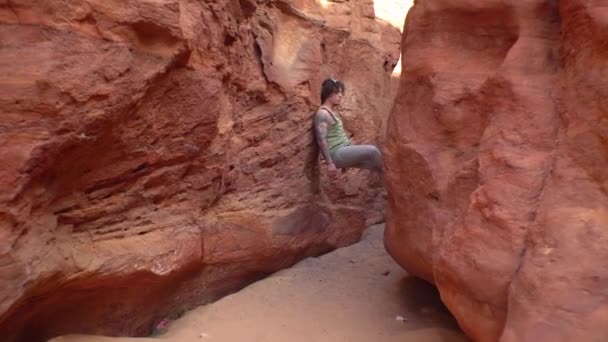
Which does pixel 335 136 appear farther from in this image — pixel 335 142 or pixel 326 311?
pixel 326 311

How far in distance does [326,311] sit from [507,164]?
1.80m

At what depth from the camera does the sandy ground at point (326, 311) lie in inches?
141

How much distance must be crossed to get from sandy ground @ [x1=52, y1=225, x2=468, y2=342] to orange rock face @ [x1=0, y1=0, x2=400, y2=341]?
0.74 feet

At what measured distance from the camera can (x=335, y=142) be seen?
5.12 metres

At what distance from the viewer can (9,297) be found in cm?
268

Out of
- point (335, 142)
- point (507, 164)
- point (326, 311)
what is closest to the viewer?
point (507, 164)

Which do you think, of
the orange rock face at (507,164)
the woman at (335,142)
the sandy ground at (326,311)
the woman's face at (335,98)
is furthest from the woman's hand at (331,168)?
the orange rock face at (507,164)

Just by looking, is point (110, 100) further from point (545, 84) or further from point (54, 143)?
point (545, 84)

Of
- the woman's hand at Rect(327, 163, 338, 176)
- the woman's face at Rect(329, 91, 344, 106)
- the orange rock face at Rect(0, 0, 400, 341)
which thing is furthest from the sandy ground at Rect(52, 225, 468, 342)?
the woman's face at Rect(329, 91, 344, 106)

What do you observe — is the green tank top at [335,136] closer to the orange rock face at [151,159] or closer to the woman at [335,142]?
the woman at [335,142]

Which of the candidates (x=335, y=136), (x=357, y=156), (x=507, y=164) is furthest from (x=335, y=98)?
(x=507, y=164)

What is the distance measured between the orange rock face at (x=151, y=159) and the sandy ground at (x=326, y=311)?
224 millimetres

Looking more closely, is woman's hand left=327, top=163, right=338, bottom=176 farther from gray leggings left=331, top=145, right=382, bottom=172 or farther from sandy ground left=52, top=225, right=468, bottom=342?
sandy ground left=52, top=225, right=468, bottom=342

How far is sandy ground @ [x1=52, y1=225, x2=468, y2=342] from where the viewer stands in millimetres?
3578
